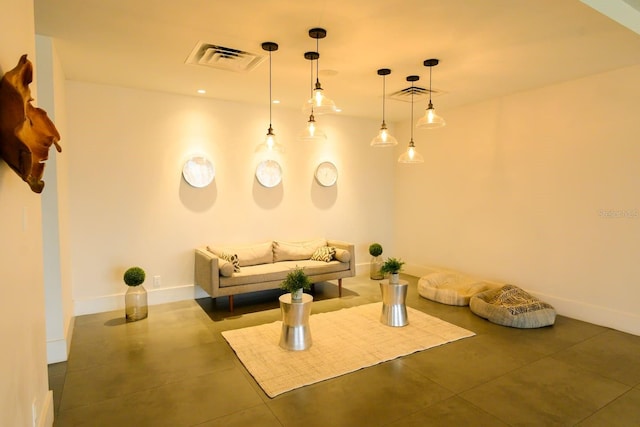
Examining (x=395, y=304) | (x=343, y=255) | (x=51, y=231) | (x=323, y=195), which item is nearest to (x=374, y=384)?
(x=395, y=304)

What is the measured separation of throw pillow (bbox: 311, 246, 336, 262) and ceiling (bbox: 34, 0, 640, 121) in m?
2.23

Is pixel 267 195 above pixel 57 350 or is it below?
above

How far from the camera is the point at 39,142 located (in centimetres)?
159

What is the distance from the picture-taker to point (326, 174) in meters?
5.92

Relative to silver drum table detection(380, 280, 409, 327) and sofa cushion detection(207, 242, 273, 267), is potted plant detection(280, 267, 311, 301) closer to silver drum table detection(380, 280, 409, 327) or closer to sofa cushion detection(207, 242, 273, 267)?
silver drum table detection(380, 280, 409, 327)

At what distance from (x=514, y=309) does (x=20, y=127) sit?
440cm

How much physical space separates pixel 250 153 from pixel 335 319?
8.82ft

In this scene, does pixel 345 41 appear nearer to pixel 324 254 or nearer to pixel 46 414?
pixel 324 254

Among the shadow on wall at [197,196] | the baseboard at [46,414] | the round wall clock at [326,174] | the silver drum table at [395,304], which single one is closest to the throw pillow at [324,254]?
the round wall clock at [326,174]

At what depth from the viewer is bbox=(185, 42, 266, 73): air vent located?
3.26 metres

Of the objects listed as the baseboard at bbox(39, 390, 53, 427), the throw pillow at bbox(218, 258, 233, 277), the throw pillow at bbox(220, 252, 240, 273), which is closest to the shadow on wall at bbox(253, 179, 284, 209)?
the throw pillow at bbox(220, 252, 240, 273)

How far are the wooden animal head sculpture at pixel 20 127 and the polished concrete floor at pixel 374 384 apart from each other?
175cm

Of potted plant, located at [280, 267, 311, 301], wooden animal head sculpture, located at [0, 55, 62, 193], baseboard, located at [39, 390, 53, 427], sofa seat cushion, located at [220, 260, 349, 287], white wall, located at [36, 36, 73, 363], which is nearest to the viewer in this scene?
wooden animal head sculpture, located at [0, 55, 62, 193]

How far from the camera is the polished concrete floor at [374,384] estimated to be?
7.72 feet
